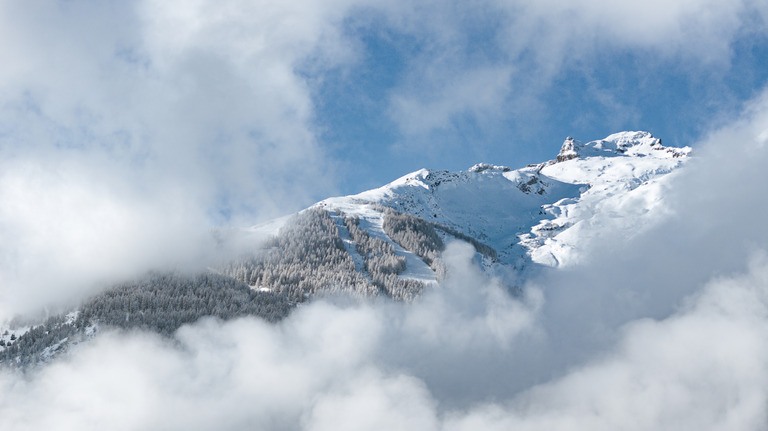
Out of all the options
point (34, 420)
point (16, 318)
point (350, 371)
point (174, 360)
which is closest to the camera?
point (34, 420)

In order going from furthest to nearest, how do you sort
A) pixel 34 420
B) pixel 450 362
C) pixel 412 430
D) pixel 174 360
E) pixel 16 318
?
pixel 450 362 → pixel 412 430 → pixel 174 360 → pixel 16 318 → pixel 34 420

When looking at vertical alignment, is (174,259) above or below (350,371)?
above

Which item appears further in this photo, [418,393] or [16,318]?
[418,393]

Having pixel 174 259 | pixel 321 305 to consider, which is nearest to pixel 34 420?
pixel 174 259

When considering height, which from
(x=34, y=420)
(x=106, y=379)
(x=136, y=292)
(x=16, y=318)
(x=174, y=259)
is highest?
(x=174, y=259)

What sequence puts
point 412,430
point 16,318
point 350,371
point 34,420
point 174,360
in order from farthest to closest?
point 350,371, point 412,430, point 174,360, point 16,318, point 34,420

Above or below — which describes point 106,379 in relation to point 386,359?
below

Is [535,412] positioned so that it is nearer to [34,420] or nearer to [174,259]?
[174,259]

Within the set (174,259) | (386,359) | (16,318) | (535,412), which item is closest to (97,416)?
(16,318)

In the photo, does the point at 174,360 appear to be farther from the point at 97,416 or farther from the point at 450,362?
the point at 450,362
